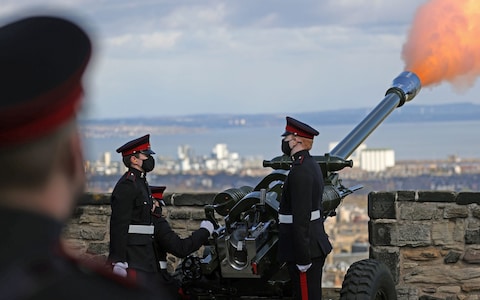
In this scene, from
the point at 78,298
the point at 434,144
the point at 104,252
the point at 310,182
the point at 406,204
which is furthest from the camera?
the point at 434,144

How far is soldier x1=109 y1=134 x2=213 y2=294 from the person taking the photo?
762 cm

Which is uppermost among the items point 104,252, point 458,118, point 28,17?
point 458,118

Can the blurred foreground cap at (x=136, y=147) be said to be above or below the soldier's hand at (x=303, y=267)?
above

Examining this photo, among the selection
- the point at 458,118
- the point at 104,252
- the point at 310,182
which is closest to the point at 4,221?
the point at 310,182

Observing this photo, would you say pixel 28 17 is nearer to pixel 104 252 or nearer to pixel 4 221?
pixel 4 221

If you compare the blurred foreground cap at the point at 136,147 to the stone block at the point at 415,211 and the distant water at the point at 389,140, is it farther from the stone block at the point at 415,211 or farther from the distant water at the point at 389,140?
the distant water at the point at 389,140

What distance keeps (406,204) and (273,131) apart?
532ft

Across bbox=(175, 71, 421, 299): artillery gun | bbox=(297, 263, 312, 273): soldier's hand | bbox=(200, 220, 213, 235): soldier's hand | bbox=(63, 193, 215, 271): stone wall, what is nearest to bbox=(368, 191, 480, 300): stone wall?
bbox=(175, 71, 421, 299): artillery gun

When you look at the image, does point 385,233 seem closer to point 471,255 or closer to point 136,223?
point 471,255

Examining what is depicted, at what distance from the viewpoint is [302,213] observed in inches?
285

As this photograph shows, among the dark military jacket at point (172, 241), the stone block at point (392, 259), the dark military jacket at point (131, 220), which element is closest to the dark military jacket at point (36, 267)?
the dark military jacket at point (131, 220)

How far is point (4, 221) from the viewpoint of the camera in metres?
1.53

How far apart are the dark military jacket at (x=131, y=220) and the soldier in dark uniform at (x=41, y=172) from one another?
6.03 meters

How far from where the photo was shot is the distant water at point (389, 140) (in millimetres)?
135000
